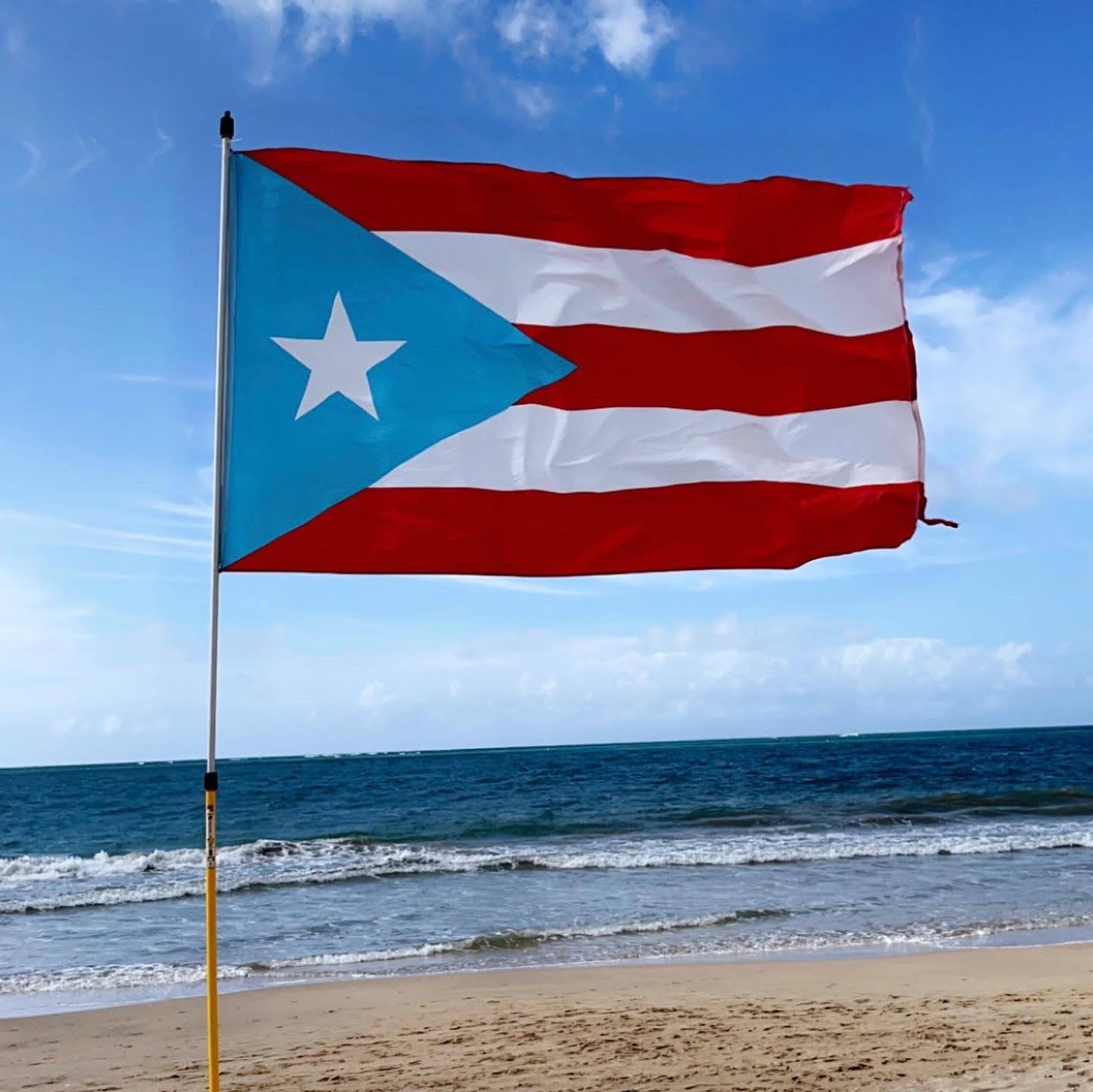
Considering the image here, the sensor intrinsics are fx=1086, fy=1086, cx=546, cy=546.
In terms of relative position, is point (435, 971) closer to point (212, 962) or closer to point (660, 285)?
point (212, 962)

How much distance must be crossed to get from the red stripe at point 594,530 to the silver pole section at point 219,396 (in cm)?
36

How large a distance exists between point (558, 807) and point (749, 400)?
1328 inches

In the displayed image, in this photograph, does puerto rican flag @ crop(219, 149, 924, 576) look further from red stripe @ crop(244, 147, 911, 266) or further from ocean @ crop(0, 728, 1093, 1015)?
ocean @ crop(0, 728, 1093, 1015)

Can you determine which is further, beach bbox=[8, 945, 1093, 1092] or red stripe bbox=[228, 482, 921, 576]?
beach bbox=[8, 945, 1093, 1092]

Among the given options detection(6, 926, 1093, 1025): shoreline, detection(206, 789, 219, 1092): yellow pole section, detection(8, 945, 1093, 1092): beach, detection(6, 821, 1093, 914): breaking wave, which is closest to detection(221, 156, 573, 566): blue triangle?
detection(206, 789, 219, 1092): yellow pole section

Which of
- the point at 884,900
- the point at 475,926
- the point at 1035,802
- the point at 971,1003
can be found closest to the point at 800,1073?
the point at 971,1003

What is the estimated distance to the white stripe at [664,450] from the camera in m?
5.29

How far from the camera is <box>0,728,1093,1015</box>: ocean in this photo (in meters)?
12.0

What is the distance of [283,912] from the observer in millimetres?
15141

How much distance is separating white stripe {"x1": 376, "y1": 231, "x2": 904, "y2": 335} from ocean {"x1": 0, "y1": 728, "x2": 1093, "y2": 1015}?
8026 mm

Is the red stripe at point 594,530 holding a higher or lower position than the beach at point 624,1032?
higher

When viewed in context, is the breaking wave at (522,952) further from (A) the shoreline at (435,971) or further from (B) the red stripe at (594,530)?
(B) the red stripe at (594,530)

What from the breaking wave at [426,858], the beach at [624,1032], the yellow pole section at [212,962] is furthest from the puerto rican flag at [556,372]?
the breaking wave at [426,858]

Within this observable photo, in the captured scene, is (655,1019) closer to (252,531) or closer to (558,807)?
(252,531)
